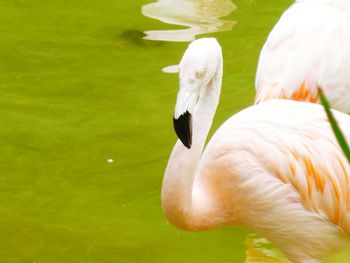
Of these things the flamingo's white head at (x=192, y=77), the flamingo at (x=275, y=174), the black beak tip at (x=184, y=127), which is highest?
the flamingo's white head at (x=192, y=77)

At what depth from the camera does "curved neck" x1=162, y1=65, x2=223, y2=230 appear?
12.6ft

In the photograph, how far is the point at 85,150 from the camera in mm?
5531

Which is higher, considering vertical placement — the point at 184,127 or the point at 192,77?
the point at 192,77

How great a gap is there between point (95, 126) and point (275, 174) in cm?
222

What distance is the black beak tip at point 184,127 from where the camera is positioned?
11.7ft

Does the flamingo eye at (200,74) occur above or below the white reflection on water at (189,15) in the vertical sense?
above

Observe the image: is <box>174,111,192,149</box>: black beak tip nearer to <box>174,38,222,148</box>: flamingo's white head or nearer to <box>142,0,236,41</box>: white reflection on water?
<box>174,38,222,148</box>: flamingo's white head

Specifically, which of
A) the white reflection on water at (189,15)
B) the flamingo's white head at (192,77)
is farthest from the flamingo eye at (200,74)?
the white reflection on water at (189,15)

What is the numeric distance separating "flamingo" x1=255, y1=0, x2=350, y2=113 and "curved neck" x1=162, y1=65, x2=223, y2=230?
644mm

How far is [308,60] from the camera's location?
455cm

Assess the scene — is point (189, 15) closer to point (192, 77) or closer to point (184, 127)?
point (192, 77)

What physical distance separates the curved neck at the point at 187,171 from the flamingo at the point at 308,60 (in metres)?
0.64

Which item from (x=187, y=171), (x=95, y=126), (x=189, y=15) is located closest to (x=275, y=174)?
(x=187, y=171)

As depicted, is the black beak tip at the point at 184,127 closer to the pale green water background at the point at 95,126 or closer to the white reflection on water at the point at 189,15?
the pale green water background at the point at 95,126
